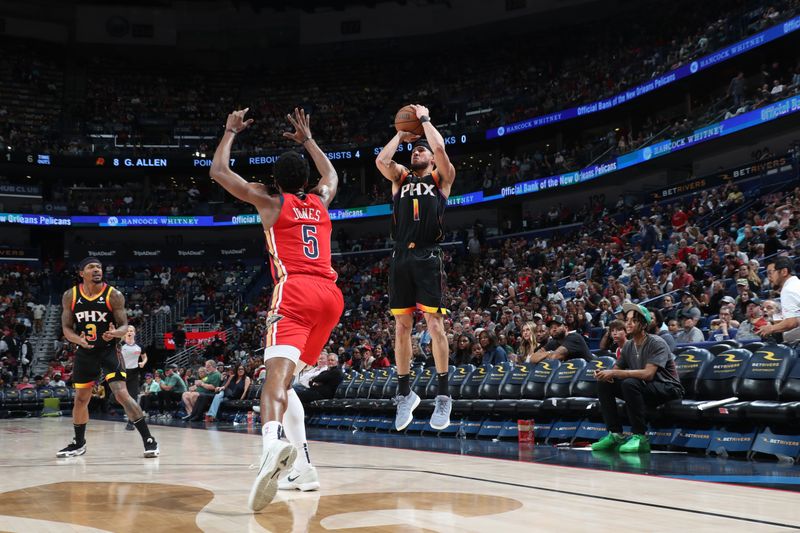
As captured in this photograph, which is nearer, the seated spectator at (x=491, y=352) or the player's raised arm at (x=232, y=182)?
the player's raised arm at (x=232, y=182)

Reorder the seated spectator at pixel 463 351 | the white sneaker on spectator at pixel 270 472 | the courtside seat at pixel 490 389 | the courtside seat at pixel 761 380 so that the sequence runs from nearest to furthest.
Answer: the white sneaker on spectator at pixel 270 472 → the courtside seat at pixel 761 380 → the courtside seat at pixel 490 389 → the seated spectator at pixel 463 351

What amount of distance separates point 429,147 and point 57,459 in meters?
4.88

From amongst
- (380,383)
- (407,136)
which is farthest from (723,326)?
(407,136)

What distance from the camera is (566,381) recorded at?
9.30m

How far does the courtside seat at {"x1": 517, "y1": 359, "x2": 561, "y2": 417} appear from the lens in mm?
9469

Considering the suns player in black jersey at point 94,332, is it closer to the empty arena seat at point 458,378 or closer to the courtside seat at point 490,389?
the courtside seat at point 490,389

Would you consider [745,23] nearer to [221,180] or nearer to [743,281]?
[743,281]

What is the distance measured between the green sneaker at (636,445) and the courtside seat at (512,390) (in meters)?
2.12

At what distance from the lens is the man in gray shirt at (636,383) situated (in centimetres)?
769

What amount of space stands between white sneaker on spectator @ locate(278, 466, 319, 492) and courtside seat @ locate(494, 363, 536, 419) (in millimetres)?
4865

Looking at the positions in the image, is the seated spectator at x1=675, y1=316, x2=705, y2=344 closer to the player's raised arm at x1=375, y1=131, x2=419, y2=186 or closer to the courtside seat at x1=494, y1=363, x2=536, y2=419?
the courtside seat at x1=494, y1=363, x2=536, y2=419

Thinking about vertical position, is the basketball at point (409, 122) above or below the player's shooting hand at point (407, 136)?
above

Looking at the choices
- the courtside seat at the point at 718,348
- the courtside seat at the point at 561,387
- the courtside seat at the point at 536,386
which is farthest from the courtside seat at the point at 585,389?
the courtside seat at the point at 718,348

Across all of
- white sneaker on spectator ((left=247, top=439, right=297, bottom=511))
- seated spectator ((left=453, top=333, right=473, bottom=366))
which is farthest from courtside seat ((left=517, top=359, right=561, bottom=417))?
white sneaker on spectator ((left=247, top=439, right=297, bottom=511))
